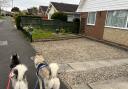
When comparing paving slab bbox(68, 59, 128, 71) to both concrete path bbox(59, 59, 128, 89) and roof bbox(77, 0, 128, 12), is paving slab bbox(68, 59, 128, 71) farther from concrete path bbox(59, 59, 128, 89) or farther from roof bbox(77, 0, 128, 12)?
roof bbox(77, 0, 128, 12)

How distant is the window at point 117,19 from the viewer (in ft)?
46.3

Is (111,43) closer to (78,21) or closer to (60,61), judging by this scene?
(60,61)

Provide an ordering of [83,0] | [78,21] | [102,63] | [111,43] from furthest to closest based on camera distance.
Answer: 1. [78,21]
2. [83,0]
3. [111,43]
4. [102,63]

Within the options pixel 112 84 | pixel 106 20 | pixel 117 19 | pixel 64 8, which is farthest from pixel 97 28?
pixel 64 8

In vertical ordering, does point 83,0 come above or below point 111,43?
above

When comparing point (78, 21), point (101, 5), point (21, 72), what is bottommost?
point (21, 72)

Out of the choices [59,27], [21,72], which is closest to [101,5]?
[59,27]

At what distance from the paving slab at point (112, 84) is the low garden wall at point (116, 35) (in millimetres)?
7301

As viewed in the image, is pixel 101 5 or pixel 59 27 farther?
pixel 59 27

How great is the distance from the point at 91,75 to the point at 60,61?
96.4 inches

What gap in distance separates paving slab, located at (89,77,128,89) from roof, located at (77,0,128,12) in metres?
8.31

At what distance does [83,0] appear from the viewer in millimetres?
21453

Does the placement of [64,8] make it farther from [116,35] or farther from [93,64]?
[93,64]

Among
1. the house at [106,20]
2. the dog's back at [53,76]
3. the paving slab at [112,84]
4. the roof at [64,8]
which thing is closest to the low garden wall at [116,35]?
the house at [106,20]
